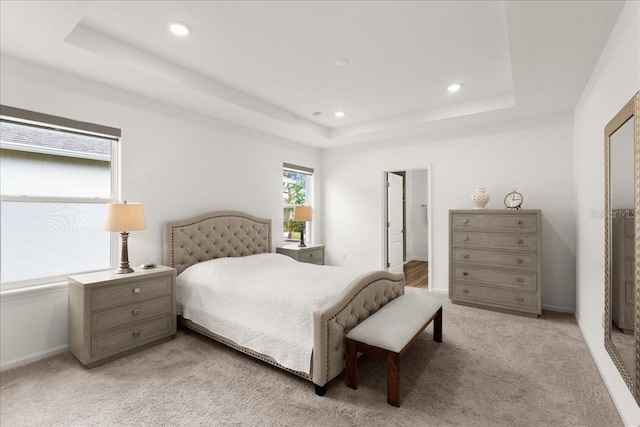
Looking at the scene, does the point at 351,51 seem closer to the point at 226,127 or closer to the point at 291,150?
the point at 226,127

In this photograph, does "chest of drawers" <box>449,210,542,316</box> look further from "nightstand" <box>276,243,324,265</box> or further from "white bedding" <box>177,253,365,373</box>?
"nightstand" <box>276,243,324,265</box>

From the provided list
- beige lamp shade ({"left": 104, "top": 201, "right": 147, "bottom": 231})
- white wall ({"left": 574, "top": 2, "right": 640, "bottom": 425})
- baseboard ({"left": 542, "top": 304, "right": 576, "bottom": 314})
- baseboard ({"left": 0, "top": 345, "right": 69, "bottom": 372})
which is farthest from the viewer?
baseboard ({"left": 542, "top": 304, "right": 576, "bottom": 314})

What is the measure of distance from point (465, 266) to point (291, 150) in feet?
10.3

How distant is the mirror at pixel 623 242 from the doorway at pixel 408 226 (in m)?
2.67

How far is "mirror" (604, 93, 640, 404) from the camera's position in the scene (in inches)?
63.2

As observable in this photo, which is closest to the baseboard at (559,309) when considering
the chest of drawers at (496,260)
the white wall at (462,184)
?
the white wall at (462,184)

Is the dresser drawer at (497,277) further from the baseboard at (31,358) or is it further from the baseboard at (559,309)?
the baseboard at (31,358)

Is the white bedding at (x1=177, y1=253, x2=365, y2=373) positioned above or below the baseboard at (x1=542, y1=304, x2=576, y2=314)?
above

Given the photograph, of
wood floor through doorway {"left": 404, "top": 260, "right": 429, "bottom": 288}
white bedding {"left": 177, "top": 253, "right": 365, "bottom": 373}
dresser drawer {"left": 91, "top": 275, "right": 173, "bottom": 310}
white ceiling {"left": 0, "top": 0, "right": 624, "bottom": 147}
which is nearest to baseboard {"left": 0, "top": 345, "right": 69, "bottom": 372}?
dresser drawer {"left": 91, "top": 275, "right": 173, "bottom": 310}

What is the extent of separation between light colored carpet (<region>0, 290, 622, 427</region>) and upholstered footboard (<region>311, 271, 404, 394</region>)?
0.17 meters

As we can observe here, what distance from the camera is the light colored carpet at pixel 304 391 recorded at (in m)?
1.90

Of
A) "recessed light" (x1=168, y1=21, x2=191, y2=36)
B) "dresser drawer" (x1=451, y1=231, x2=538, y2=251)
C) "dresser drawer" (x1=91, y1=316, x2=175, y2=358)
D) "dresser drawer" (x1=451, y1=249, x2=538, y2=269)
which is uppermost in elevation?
"recessed light" (x1=168, y1=21, x2=191, y2=36)

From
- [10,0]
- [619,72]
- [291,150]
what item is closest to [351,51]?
[619,72]

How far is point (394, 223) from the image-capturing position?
5695mm
